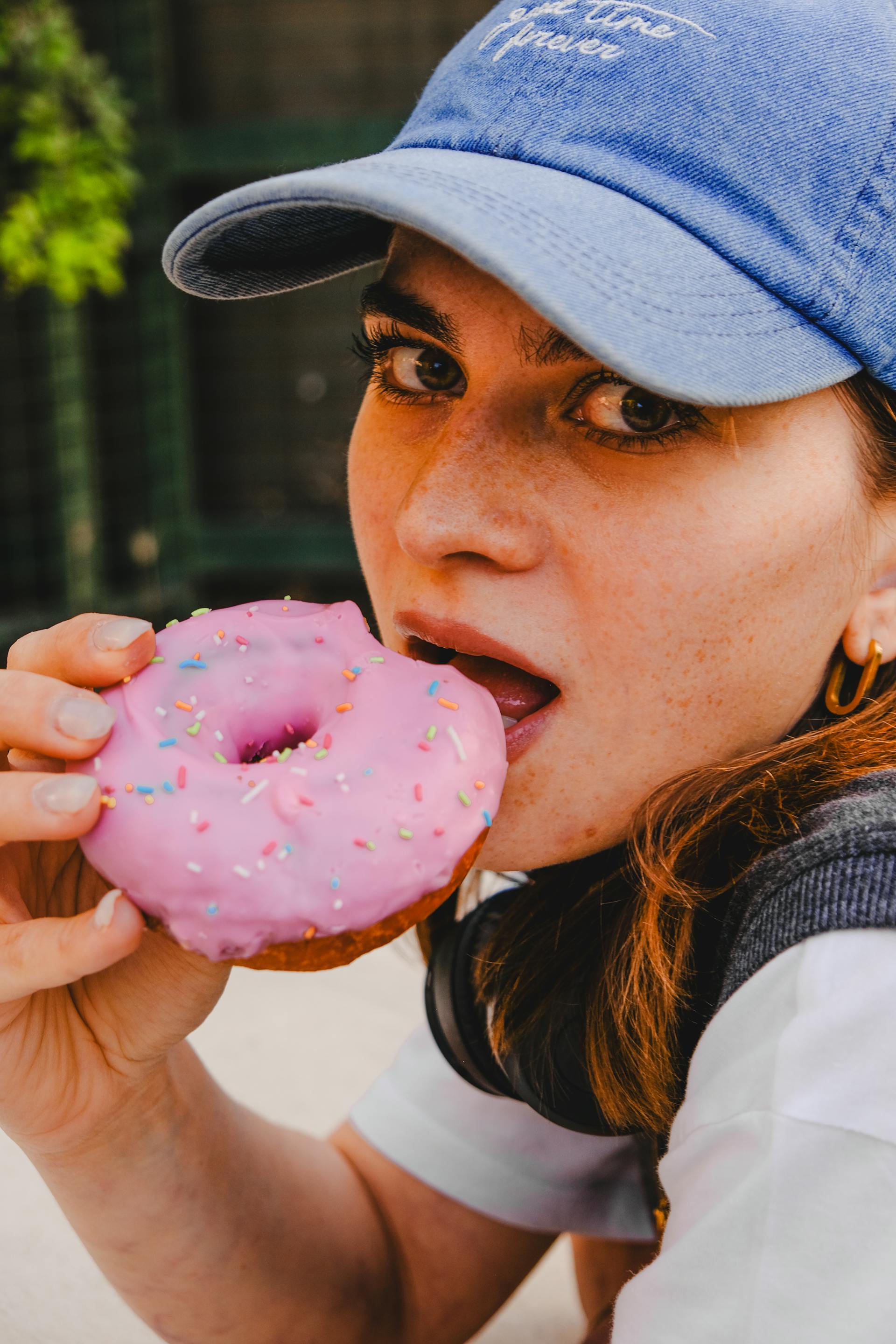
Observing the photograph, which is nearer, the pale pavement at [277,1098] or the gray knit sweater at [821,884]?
the gray knit sweater at [821,884]

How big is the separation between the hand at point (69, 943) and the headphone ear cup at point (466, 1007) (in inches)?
14.2

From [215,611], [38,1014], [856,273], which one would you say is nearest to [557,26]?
[856,273]

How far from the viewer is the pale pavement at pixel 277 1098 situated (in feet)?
5.92

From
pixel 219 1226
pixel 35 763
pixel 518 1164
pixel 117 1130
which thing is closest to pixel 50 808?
pixel 35 763

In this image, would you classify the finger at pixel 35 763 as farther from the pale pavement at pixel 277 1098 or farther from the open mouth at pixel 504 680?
the pale pavement at pixel 277 1098

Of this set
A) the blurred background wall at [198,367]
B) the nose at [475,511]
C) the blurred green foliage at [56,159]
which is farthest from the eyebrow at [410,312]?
the blurred background wall at [198,367]

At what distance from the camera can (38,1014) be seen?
1252 mm

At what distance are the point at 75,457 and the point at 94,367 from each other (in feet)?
1.49

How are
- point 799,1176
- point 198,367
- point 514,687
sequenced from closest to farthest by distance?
point 799,1176
point 514,687
point 198,367

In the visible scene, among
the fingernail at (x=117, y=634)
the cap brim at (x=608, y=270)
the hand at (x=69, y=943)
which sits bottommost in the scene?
the hand at (x=69, y=943)

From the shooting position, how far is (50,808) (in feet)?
3.40

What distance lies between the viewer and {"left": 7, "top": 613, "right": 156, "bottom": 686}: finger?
115cm

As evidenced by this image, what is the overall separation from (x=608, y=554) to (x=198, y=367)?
15.1ft

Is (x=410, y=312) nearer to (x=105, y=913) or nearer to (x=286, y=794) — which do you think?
(x=286, y=794)
